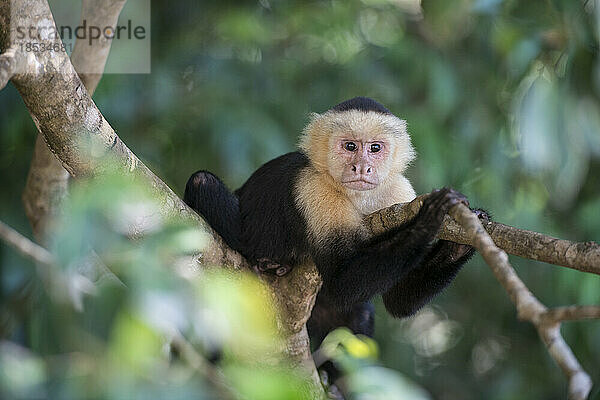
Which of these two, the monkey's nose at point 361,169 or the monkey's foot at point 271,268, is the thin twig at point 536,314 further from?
the monkey's foot at point 271,268

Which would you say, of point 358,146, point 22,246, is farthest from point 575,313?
point 358,146

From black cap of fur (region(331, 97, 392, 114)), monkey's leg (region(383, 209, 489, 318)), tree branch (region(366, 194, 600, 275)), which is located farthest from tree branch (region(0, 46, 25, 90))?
monkey's leg (region(383, 209, 489, 318))

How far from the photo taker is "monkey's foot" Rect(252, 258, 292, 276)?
303 centimetres

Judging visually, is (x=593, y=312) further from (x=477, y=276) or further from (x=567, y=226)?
(x=477, y=276)

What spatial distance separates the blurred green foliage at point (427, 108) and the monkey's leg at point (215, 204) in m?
0.81

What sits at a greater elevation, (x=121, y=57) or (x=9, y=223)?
(x=121, y=57)

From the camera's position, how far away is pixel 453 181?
13.9 feet

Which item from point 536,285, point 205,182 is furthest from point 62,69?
point 536,285

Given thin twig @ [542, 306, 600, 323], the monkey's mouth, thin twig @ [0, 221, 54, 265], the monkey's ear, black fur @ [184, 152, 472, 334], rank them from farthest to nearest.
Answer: the monkey's ear < the monkey's mouth < black fur @ [184, 152, 472, 334] < thin twig @ [0, 221, 54, 265] < thin twig @ [542, 306, 600, 323]

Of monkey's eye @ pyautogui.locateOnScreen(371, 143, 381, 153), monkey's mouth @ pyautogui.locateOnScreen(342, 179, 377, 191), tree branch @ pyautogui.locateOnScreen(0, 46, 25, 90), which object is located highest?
tree branch @ pyautogui.locateOnScreen(0, 46, 25, 90)

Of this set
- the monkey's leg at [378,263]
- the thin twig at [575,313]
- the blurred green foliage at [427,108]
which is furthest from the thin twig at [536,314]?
the blurred green foliage at [427,108]

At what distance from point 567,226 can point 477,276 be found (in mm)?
929

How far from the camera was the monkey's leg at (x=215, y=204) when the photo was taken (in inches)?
122

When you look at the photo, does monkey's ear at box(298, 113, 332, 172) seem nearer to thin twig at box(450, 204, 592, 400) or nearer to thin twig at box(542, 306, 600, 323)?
thin twig at box(450, 204, 592, 400)
